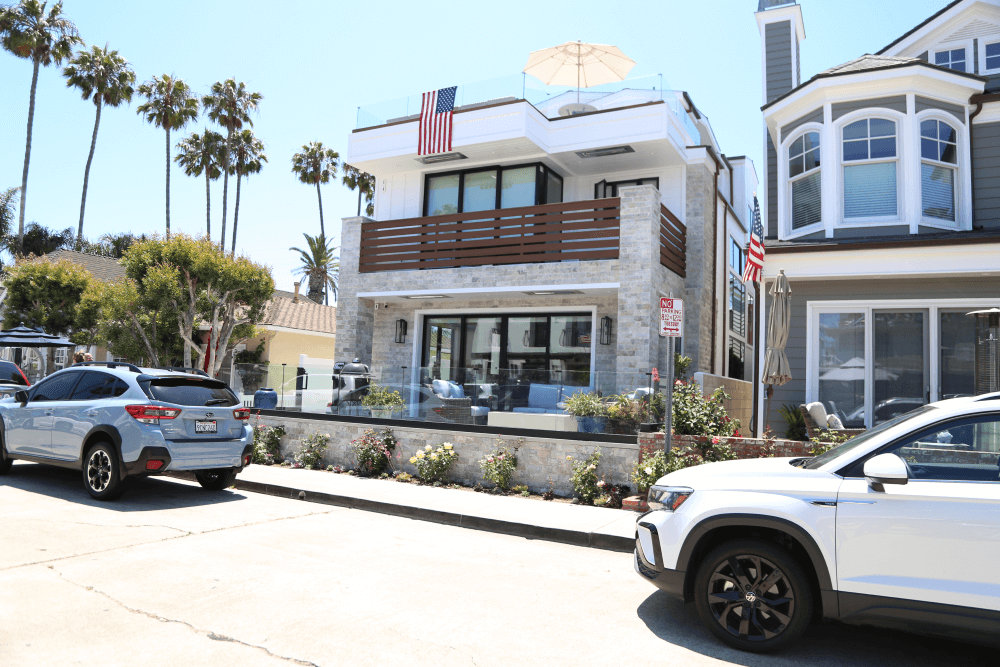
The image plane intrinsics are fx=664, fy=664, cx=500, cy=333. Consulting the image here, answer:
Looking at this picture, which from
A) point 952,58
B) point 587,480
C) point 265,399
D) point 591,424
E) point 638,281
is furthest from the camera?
point 638,281

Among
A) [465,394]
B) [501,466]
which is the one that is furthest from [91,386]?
[501,466]

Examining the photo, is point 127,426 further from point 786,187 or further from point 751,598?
point 786,187

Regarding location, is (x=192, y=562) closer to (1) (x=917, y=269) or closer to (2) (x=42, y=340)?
(1) (x=917, y=269)

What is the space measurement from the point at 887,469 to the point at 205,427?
7.77m

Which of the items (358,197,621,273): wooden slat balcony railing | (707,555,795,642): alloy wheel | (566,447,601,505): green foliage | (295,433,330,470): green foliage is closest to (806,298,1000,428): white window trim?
(566,447,601,505): green foliage

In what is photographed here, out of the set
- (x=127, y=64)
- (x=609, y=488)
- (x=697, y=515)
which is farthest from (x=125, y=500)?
(x=127, y=64)

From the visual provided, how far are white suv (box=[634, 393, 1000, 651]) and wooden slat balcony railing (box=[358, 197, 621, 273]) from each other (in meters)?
10.2

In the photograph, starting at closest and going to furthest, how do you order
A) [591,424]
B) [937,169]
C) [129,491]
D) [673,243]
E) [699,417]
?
1. [129,491]
2. [699,417]
3. [591,424]
4. [937,169]
5. [673,243]

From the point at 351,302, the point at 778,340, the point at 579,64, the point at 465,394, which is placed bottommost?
the point at 465,394

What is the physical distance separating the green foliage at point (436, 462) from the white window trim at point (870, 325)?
235 inches

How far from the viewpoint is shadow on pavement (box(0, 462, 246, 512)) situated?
327 inches

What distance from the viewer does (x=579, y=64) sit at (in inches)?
679

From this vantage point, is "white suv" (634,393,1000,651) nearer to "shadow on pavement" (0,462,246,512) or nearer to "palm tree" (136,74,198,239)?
"shadow on pavement" (0,462,246,512)

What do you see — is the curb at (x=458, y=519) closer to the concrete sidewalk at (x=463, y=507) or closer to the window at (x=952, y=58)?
the concrete sidewalk at (x=463, y=507)
